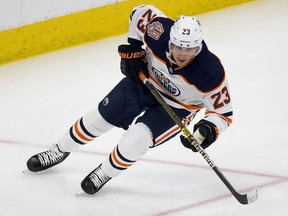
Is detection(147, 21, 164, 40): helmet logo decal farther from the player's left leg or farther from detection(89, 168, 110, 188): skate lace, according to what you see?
detection(89, 168, 110, 188): skate lace

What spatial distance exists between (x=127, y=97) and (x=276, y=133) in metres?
1.03

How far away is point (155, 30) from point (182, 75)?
0.95 ft

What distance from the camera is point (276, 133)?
4.16 metres

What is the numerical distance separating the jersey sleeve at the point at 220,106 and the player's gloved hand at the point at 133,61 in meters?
0.39

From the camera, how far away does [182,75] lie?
3379 mm

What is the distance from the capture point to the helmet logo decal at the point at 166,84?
11.4 feet

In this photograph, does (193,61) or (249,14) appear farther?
(249,14)

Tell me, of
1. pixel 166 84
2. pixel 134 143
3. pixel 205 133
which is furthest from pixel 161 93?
pixel 205 133

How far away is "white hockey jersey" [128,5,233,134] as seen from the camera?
130 inches

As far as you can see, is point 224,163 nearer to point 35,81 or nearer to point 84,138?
point 84,138

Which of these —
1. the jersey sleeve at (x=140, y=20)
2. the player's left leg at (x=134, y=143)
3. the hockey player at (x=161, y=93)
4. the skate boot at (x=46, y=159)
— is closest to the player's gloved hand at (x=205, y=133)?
the hockey player at (x=161, y=93)

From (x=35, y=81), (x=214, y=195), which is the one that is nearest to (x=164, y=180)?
(x=214, y=195)

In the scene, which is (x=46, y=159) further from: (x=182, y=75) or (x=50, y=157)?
(x=182, y=75)

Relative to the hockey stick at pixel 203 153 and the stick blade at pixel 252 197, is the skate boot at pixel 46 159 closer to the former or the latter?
the hockey stick at pixel 203 153
